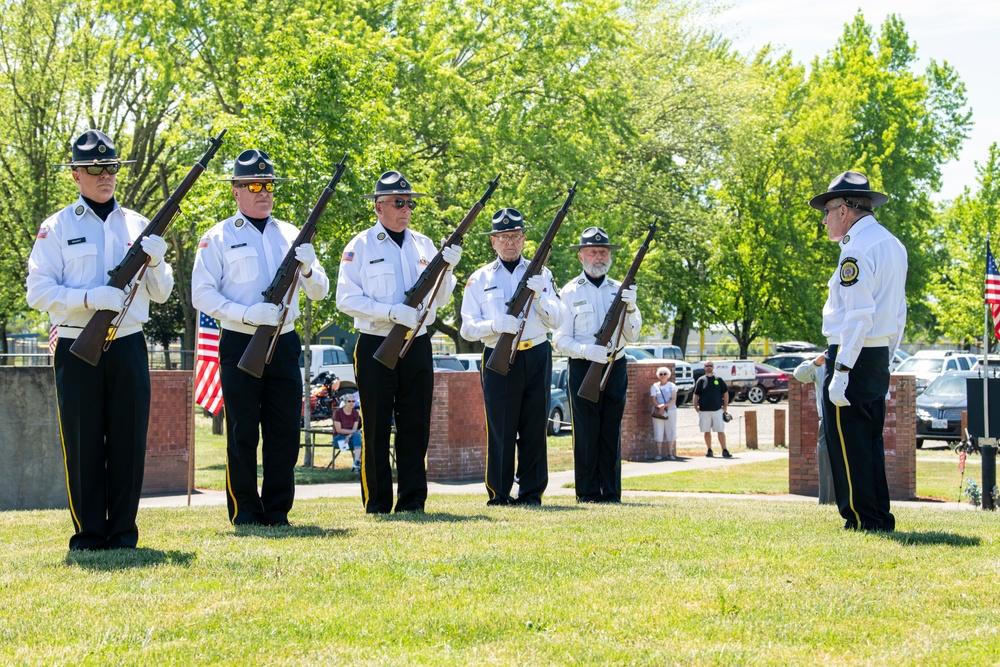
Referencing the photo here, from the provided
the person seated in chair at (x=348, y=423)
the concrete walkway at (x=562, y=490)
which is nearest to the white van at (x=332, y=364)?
the concrete walkway at (x=562, y=490)

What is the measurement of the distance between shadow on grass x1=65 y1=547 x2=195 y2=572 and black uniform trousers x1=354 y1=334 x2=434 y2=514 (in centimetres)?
228

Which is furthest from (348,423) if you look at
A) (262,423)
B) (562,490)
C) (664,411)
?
(262,423)

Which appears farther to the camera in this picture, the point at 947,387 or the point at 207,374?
the point at 947,387

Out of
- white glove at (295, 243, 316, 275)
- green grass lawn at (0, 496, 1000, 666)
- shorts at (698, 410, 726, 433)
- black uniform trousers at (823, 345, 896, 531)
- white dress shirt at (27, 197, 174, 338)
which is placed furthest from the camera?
shorts at (698, 410, 726, 433)

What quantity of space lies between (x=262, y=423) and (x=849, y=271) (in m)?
3.93

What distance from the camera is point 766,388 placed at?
45156mm

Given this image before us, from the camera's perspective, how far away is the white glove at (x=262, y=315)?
768cm

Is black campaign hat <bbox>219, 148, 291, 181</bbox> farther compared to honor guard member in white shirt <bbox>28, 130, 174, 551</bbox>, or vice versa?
black campaign hat <bbox>219, 148, 291, 181</bbox>

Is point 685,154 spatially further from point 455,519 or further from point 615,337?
point 455,519

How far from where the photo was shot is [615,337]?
34.8 feet

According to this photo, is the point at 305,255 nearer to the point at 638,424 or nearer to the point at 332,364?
the point at 638,424

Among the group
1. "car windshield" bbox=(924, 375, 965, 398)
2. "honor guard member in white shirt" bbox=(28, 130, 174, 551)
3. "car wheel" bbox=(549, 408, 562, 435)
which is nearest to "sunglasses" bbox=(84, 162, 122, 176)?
"honor guard member in white shirt" bbox=(28, 130, 174, 551)

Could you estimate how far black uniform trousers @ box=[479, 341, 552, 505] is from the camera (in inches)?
395

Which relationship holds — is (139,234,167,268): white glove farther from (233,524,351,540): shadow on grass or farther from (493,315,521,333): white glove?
(493,315,521,333): white glove
